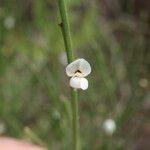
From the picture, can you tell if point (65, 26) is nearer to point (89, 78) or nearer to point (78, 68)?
point (78, 68)

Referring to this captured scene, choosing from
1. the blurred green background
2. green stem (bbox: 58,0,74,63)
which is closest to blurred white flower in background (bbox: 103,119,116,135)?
the blurred green background

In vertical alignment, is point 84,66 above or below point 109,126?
below

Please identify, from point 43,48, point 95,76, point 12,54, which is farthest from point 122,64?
point 12,54

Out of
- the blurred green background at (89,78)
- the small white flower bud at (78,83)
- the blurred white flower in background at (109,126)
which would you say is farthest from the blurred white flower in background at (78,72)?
the blurred white flower in background at (109,126)

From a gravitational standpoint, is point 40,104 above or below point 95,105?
above

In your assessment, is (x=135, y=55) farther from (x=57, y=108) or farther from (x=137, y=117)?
(x=57, y=108)

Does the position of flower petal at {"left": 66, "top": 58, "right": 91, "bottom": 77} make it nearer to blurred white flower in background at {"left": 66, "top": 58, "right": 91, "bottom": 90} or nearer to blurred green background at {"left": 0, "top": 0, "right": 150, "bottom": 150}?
blurred white flower in background at {"left": 66, "top": 58, "right": 91, "bottom": 90}

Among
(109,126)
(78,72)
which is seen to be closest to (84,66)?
(78,72)
